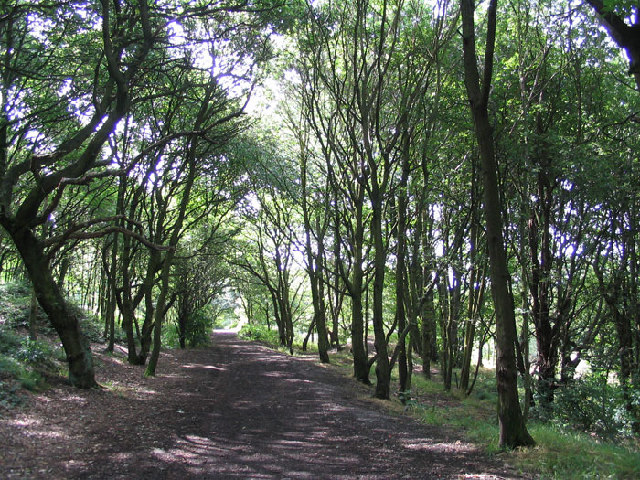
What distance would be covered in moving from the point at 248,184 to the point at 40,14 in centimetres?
1132

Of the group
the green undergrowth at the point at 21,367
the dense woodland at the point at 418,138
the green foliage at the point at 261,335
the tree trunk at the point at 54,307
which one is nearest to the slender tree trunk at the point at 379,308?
the dense woodland at the point at 418,138

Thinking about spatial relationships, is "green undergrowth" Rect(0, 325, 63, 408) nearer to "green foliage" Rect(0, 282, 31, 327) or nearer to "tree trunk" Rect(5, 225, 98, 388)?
"tree trunk" Rect(5, 225, 98, 388)

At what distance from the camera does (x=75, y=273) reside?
3316 cm

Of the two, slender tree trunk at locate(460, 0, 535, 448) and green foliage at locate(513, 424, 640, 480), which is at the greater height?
slender tree trunk at locate(460, 0, 535, 448)

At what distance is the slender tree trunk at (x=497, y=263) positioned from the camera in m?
6.36

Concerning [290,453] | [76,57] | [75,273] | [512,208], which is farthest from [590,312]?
[75,273]

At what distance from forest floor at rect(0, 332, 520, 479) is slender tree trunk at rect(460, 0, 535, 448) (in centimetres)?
61

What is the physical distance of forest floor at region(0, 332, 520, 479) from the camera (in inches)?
219

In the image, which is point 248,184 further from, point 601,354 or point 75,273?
point 75,273

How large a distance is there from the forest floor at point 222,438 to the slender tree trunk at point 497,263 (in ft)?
2.01

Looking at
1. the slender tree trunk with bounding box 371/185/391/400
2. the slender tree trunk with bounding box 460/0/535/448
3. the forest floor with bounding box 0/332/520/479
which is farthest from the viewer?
the slender tree trunk with bounding box 371/185/391/400

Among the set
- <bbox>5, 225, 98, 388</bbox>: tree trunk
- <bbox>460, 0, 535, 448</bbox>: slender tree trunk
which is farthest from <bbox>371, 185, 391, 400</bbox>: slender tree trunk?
<bbox>5, 225, 98, 388</bbox>: tree trunk

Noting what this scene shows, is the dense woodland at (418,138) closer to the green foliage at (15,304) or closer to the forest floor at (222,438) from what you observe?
the forest floor at (222,438)

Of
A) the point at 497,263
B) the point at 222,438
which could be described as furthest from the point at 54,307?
the point at 497,263
